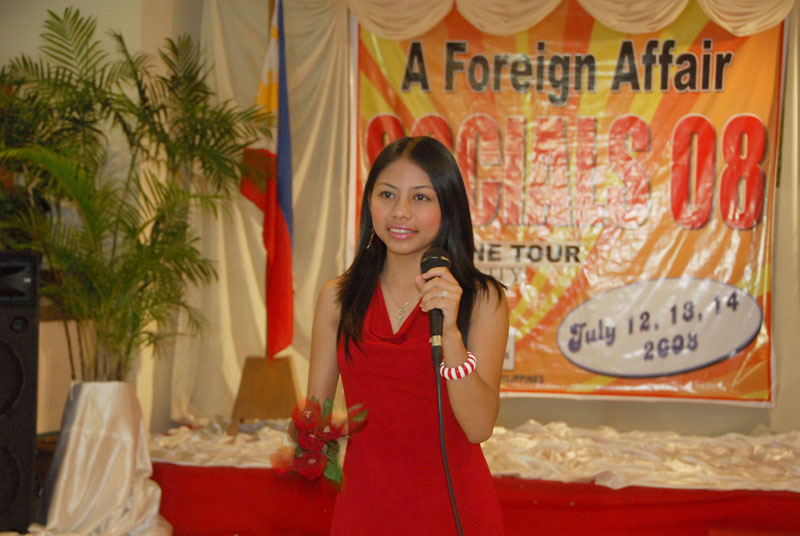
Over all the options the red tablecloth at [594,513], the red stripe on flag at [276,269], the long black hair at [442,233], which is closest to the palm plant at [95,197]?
the red stripe on flag at [276,269]

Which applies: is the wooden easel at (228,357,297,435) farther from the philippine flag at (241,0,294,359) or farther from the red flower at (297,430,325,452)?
the red flower at (297,430,325,452)

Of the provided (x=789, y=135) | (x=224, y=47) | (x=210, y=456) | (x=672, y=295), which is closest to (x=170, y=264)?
(x=210, y=456)

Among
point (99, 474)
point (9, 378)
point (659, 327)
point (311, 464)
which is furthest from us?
point (659, 327)

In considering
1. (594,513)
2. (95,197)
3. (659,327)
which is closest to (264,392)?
(95,197)

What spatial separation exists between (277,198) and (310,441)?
379 centimetres

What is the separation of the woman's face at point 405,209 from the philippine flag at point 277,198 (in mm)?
3384

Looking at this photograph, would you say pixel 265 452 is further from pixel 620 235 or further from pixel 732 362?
pixel 732 362

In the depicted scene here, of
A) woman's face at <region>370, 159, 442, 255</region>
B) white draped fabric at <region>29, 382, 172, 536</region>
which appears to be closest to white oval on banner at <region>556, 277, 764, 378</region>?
white draped fabric at <region>29, 382, 172, 536</region>

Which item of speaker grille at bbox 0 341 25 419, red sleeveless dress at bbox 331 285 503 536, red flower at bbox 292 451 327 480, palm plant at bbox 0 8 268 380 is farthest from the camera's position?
palm plant at bbox 0 8 268 380

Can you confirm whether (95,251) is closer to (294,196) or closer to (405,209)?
(294,196)

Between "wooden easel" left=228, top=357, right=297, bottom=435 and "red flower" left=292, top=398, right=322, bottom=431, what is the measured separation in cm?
338

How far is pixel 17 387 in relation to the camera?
11.0 ft

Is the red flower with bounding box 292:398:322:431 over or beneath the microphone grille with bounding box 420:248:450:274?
beneath

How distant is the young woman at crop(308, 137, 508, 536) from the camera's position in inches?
60.7
